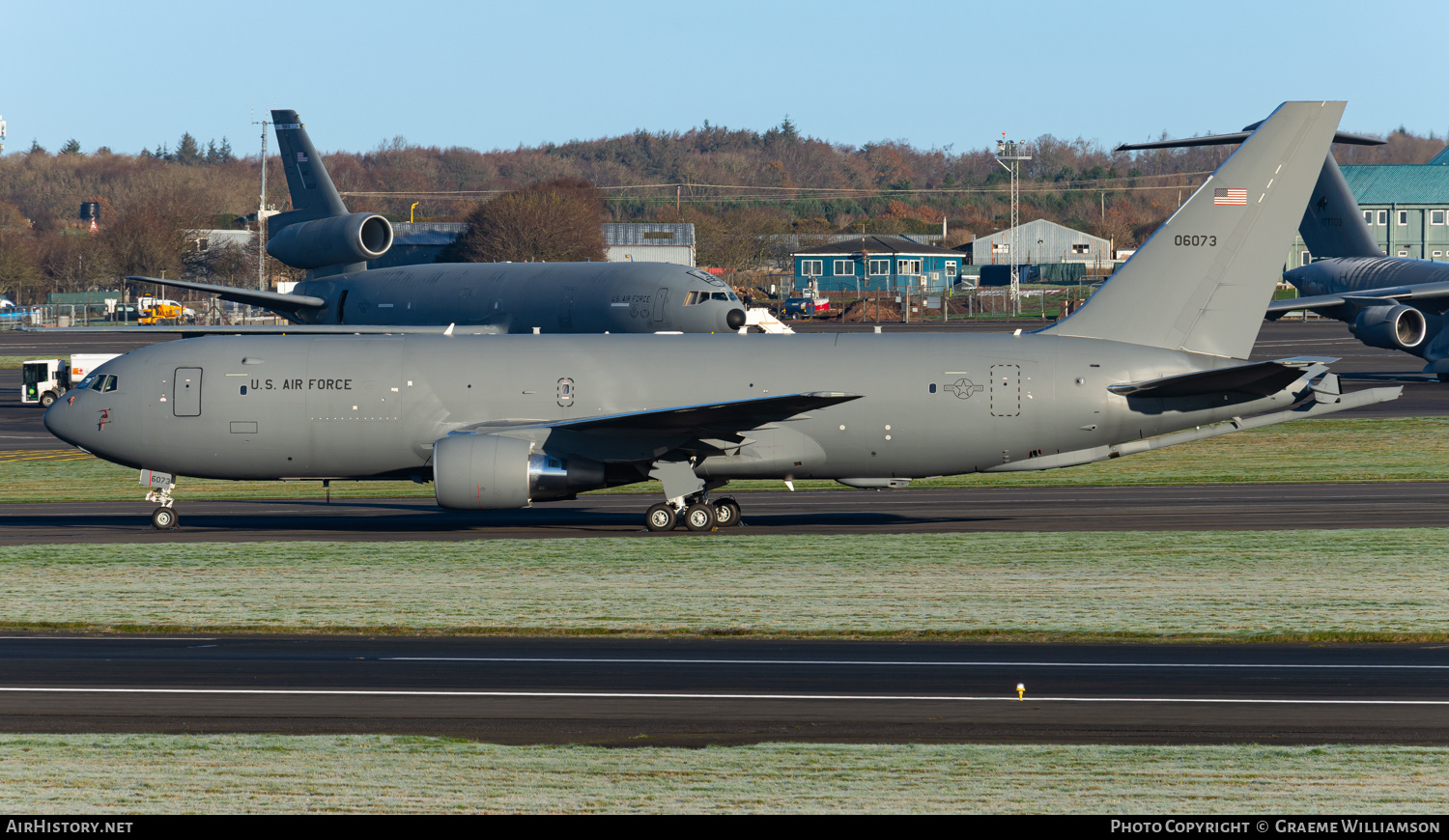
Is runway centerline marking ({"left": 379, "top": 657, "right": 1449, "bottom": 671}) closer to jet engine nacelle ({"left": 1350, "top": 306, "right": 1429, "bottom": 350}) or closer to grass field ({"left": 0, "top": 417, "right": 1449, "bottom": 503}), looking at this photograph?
grass field ({"left": 0, "top": 417, "right": 1449, "bottom": 503})

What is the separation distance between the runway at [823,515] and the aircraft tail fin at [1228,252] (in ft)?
12.8

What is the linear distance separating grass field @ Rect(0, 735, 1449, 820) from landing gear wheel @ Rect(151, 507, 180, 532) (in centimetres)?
1640

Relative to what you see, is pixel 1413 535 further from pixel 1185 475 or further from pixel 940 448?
pixel 1185 475

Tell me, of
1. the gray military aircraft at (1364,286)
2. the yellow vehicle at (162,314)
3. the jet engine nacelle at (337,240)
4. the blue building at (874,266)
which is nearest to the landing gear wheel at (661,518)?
the jet engine nacelle at (337,240)

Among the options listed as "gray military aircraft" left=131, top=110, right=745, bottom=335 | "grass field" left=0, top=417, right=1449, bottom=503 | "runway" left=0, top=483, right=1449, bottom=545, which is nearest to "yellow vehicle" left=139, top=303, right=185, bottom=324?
"gray military aircraft" left=131, top=110, right=745, bottom=335

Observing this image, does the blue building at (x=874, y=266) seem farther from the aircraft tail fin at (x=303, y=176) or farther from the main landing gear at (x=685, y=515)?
the main landing gear at (x=685, y=515)

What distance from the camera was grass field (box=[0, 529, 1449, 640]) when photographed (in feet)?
60.3

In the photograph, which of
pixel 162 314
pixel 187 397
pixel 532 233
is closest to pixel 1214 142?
pixel 187 397

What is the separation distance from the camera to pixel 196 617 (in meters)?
19.2

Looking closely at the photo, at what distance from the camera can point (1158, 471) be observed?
125 feet

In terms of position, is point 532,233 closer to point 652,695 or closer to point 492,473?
point 492,473

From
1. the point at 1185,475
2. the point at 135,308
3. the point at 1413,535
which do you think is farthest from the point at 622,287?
the point at 135,308

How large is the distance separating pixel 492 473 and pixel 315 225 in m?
36.3
